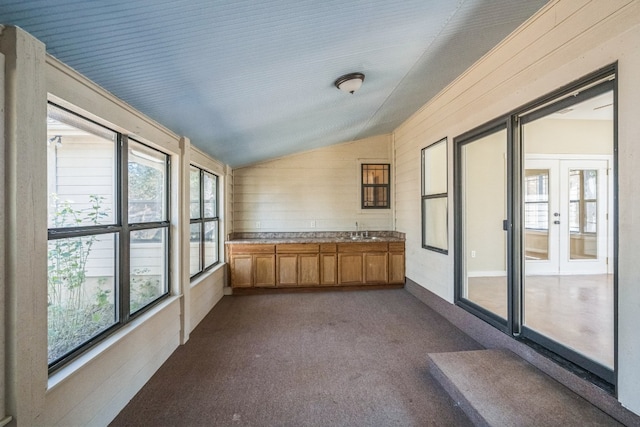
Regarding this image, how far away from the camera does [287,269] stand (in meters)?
4.85

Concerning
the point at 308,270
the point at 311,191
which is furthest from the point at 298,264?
the point at 311,191

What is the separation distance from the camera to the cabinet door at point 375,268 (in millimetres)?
4945

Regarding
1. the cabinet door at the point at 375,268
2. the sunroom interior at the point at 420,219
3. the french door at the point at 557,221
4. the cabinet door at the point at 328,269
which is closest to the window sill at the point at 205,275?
the sunroom interior at the point at 420,219

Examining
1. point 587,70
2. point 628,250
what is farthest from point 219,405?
point 587,70

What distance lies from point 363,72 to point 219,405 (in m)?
2.88

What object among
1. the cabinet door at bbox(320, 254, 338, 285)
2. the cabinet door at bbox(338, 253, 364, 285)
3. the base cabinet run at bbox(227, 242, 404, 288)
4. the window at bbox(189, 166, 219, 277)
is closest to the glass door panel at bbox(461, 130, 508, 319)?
the base cabinet run at bbox(227, 242, 404, 288)

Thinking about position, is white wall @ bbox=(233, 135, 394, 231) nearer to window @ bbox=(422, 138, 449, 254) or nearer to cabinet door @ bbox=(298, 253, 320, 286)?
cabinet door @ bbox=(298, 253, 320, 286)

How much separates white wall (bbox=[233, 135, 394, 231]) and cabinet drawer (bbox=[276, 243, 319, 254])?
0.68m

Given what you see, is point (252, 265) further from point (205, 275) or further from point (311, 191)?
point (311, 191)

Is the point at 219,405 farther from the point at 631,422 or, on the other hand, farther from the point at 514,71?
the point at 514,71

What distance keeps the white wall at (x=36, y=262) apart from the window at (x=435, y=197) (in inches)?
135

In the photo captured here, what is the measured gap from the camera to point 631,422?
1.54 m

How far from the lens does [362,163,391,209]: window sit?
5.64 meters

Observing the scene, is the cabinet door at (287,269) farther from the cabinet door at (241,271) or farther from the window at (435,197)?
the window at (435,197)
